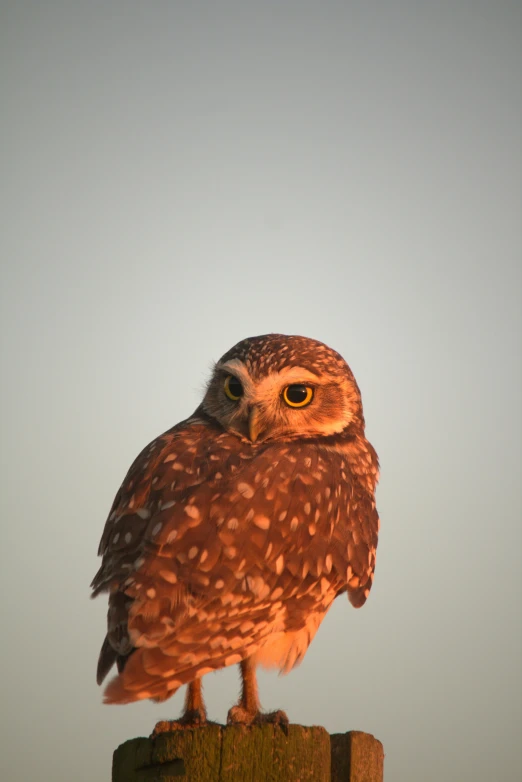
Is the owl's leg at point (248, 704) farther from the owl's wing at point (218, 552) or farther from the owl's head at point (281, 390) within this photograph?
the owl's head at point (281, 390)

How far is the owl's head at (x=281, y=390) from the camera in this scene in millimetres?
4875

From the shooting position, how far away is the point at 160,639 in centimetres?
361

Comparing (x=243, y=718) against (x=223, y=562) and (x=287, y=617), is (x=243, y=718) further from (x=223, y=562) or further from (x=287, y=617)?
(x=223, y=562)

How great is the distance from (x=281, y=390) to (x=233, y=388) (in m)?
0.30

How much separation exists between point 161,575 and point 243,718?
0.96m

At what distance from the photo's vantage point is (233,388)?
16.6ft

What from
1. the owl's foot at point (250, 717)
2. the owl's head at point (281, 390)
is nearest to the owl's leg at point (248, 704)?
the owl's foot at point (250, 717)

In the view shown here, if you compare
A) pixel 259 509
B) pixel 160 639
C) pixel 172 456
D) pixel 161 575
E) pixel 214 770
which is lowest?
pixel 214 770

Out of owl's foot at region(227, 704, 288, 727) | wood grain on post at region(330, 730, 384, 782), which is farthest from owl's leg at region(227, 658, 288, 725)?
wood grain on post at region(330, 730, 384, 782)

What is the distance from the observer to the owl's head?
4875mm

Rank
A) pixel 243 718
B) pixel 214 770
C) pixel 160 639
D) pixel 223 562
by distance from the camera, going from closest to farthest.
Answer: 1. pixel 214 770
2. pixel 160 639
3. pixel 223 562
4. pixel 243 718

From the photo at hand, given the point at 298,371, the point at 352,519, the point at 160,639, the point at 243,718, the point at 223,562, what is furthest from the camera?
the point at 298,371

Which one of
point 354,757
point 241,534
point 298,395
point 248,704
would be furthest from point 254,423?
point 354,757

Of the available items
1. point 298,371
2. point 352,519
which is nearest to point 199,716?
point 352,519
